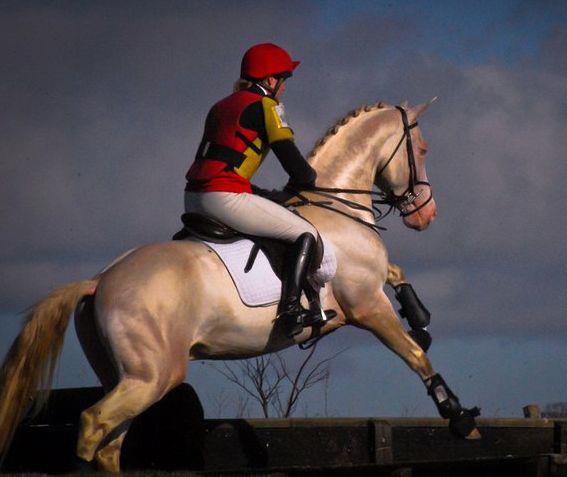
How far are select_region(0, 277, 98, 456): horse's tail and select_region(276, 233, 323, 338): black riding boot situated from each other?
1.36 meters

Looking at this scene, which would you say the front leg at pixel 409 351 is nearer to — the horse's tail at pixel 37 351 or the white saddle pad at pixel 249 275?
the white saddle pad at pixel 249 275

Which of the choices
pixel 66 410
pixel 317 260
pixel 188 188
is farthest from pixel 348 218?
pixel 66 410

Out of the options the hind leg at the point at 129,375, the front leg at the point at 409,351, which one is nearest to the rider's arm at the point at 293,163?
the front leg at the point at 409,351

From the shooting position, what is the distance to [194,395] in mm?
9906

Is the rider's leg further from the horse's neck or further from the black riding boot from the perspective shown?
the horse's neck

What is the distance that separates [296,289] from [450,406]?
162 cm

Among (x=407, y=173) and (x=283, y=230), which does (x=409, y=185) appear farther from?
(x=283, y=230)

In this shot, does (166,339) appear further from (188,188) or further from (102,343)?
(188,188)

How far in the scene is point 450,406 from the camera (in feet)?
32.6

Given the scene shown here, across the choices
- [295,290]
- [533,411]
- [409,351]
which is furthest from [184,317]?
[533,411]

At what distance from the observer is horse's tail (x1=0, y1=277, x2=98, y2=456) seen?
907 cm

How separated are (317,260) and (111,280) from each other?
156 cm

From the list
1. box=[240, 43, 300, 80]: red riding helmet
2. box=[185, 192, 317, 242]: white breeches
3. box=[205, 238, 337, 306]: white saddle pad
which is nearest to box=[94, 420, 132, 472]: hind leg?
box=[205, 238, 337, 306]: white saddle pad

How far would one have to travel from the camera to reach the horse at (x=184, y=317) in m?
8.80
